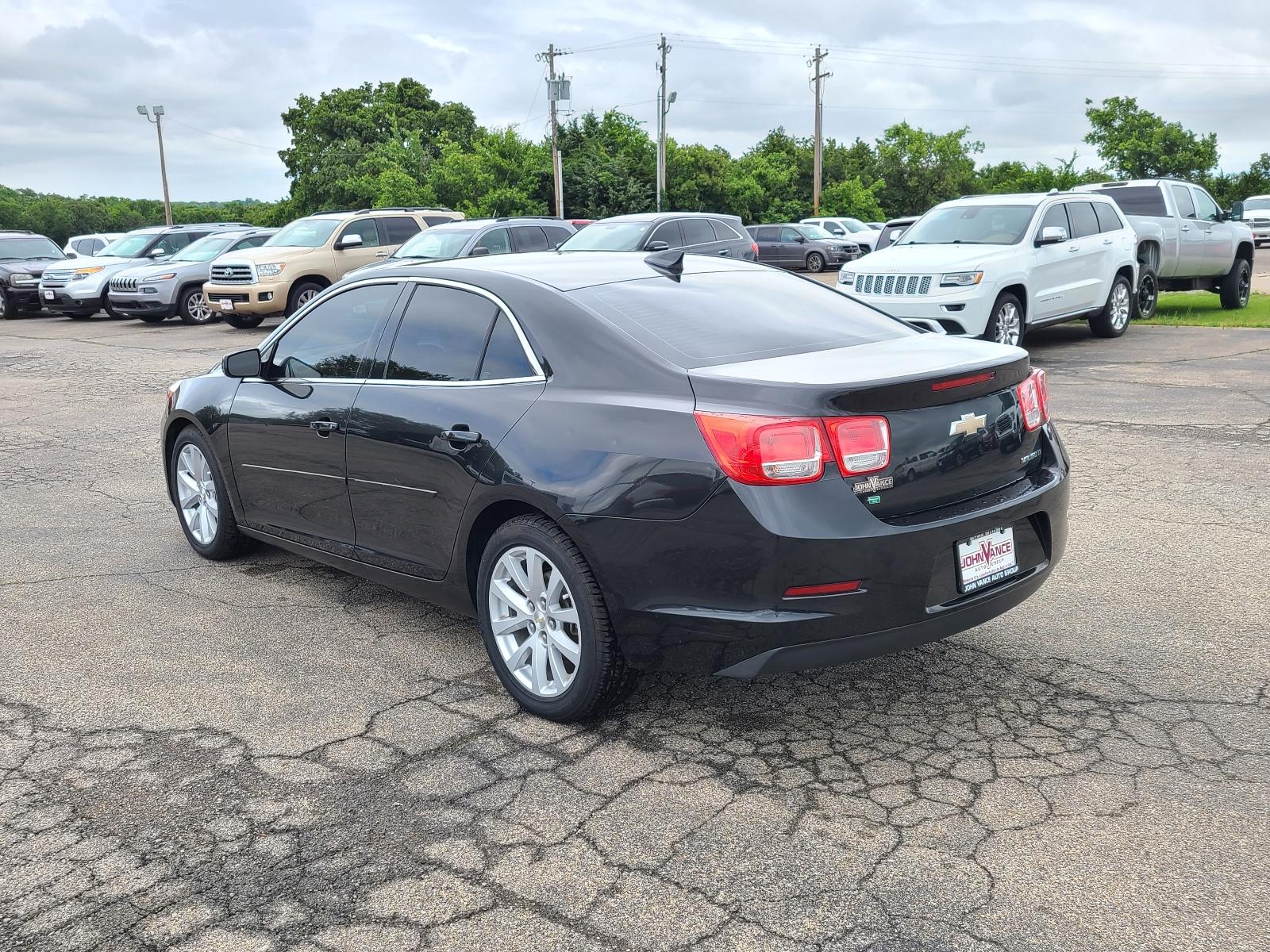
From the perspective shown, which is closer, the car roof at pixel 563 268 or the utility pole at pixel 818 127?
the car roof at pixel 563 268

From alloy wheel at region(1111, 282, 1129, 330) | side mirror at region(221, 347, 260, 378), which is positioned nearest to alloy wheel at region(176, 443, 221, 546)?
side mirror at region(221, 347, 260, 378)

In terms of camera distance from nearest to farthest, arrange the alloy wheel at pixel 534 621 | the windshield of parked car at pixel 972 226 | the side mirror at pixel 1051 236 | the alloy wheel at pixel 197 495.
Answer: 1. the alloy wheel at pixel 534 621
2. the alloy wheel at pixel 197 495
3. the side mirror at pixel 1051 236
4. the windshield of parked car at pixel 972 226

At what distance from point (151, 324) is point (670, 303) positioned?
806 inches

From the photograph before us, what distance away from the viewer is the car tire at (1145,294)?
16266mm

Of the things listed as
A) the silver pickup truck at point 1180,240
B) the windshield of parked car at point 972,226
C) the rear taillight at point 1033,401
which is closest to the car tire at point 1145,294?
the silver pickup truck at point 1180,240

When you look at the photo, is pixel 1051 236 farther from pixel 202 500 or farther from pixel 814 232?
pixel 814 232

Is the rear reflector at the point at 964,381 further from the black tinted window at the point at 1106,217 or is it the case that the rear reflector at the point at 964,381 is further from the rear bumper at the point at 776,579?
the black tinted window at the point at 1106,217

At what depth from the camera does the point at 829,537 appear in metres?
3.50

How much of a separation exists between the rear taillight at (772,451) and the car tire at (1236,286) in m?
16.3

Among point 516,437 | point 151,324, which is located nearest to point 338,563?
point 516,437

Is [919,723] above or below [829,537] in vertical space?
below

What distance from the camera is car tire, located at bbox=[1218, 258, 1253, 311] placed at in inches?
693

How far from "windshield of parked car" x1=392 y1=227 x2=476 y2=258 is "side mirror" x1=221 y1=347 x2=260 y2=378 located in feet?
37.9

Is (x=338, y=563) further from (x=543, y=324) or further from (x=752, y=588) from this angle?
(x=752, y=588)
